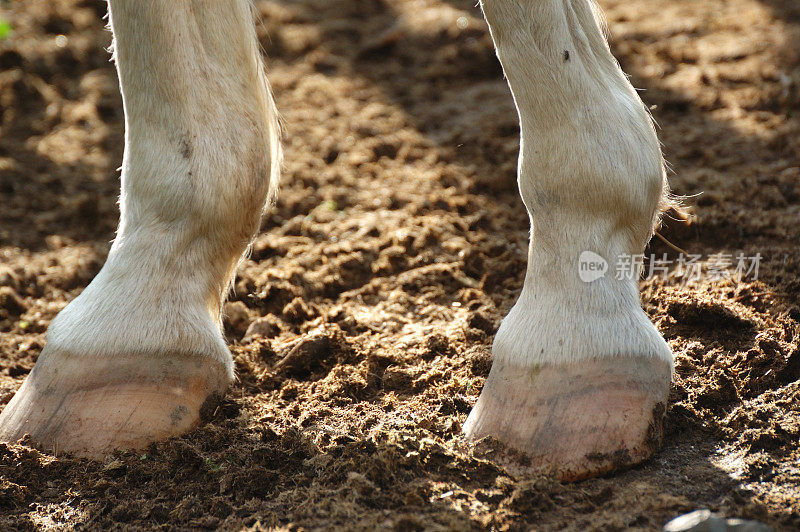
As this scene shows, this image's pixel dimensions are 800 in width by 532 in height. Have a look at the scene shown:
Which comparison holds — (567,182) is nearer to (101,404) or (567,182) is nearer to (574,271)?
(574,271)

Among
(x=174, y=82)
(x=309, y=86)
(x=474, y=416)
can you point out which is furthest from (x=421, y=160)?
(x=474, y=416)

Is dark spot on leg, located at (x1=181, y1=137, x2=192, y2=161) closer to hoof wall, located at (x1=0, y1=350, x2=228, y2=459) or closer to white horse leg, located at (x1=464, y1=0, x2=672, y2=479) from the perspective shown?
hoof wall, located at (x1=0, y1=350, x2=228, y2=459)

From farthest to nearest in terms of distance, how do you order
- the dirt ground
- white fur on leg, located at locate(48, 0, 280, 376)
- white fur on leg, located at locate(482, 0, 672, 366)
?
1. white fur on leg, located at locate(48, 0, 280, 376)
2. white fur on leg, located at locate(482, 0, 672, 366)
3. the dirt ground

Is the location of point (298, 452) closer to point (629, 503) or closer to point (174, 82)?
point (629, 503)

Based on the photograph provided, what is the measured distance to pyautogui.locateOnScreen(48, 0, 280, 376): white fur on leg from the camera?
1.72m

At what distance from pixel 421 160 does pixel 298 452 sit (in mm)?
1740

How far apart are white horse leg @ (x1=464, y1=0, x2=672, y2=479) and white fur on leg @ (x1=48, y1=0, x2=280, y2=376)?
2.03 ft

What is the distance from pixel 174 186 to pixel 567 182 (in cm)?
83

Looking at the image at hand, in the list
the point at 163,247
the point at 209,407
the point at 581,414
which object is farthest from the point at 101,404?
the point at 581,414

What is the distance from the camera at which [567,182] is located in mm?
1619

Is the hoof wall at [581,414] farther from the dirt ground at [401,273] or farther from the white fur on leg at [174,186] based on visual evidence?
the white fur on leg at [174,186]

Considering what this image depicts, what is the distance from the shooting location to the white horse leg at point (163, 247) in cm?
167

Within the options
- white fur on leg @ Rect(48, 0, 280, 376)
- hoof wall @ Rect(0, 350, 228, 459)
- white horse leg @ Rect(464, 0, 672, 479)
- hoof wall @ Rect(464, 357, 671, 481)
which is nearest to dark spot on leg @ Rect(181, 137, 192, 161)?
white fur on leg @ Rect(48, 0, 280, 376)

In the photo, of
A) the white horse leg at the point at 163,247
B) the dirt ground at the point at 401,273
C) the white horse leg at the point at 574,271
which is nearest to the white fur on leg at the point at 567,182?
the white horse leg at the point at 574,271
